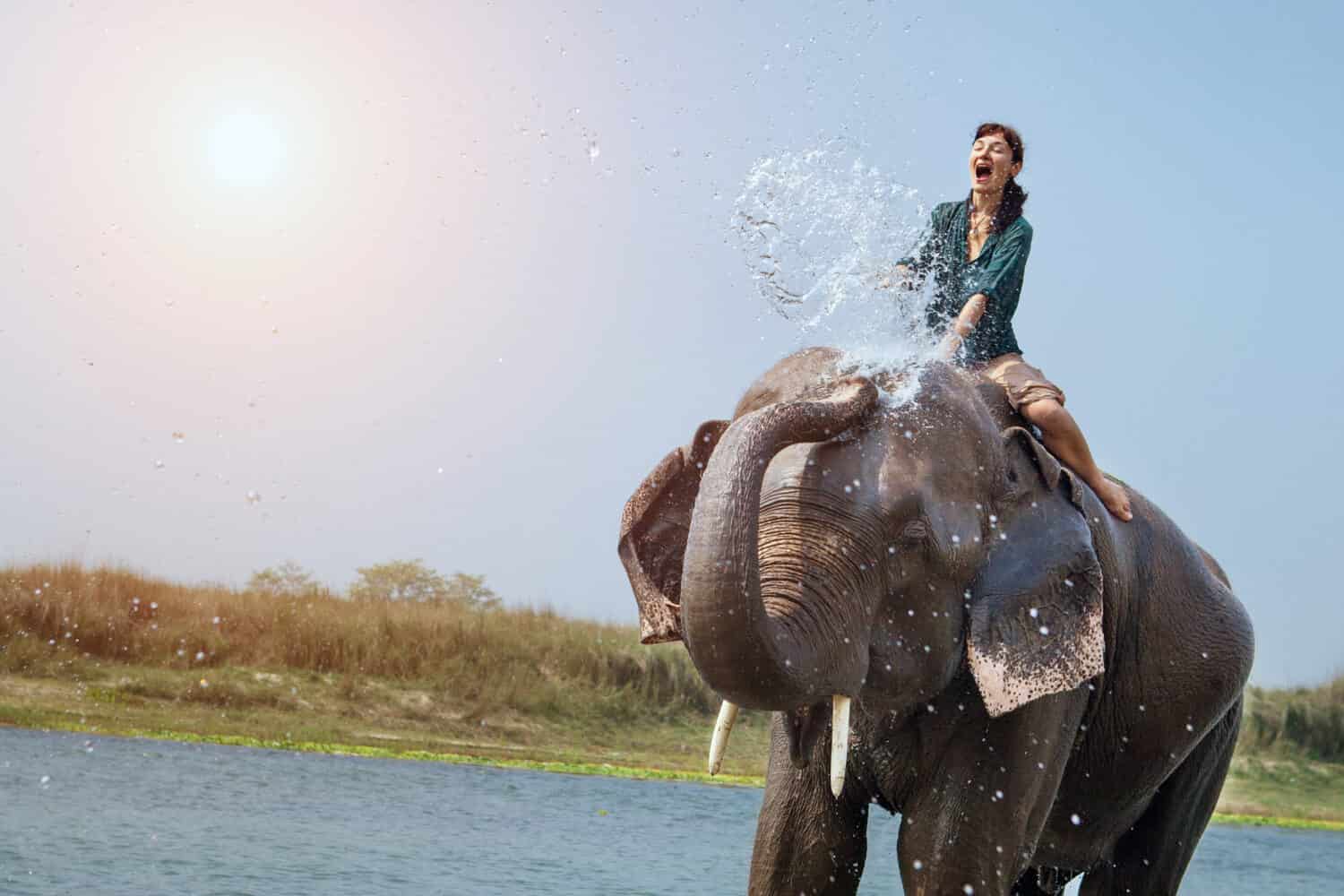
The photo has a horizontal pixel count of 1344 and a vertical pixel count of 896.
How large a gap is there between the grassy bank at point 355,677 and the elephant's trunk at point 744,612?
37.1 ft

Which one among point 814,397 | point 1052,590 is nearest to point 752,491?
point 814,397

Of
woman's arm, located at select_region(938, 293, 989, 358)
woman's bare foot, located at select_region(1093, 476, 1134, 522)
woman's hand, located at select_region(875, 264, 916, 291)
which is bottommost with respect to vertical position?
woman's bare foot, located at select_region(1093, 476, 1134, 522)

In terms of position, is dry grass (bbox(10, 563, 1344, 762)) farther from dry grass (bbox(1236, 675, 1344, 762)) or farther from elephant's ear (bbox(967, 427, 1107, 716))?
elephant's ear (bbox(967, 427, 1107, 716))

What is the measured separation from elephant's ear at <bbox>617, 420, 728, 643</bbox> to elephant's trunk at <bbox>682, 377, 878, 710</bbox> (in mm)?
748

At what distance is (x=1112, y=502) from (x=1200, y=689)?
747 mm

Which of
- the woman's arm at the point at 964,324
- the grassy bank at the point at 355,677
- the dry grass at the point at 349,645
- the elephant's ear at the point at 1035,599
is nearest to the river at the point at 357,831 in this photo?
the grassy bank at the point at 355,677

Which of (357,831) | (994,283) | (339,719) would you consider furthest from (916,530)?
(339,719)

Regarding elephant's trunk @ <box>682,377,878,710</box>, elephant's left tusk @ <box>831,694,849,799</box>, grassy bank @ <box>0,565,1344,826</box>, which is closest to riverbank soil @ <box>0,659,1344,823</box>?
grassy bank @ <box>0,565,1344,826</box>

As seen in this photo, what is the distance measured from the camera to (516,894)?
25.7 ft

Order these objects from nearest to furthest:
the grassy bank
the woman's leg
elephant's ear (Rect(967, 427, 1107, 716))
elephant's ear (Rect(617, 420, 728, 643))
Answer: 1. elephant's ear (Rect(967, 427, 1107, 716))
2. elephant's ear (Rect(617, 420, 728, 643))
3. the woman's leg
4. the grassy bank

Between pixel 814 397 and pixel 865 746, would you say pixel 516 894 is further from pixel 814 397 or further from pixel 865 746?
pixel 814 397

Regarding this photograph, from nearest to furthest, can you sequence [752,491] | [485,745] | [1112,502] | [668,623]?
[752,491]
[668,623]
[1112,502]
[485,745]

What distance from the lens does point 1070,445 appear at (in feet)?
15.4

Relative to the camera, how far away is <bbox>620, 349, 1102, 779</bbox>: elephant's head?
11.2ft
